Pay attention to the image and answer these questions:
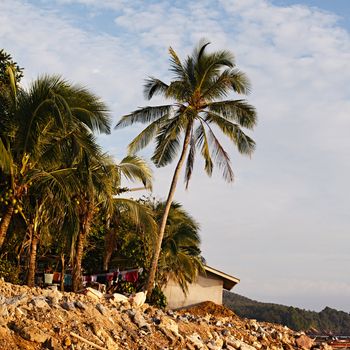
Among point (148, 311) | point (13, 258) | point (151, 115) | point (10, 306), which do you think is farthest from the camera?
point (13, 258)

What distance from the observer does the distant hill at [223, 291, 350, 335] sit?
5409cm

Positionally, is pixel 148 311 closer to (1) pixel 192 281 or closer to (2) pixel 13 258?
(2) pixel 13 258

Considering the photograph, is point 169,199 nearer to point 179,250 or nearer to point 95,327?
point 179,250

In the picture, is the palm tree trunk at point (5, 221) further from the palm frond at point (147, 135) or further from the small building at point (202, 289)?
the small building at point (202, 289)

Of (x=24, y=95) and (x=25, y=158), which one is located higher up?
(x=24, y=95)

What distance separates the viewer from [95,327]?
10758 millimetres

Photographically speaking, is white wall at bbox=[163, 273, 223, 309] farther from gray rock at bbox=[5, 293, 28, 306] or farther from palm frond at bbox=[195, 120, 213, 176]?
gray rock at bbox=[5, 293, 28, 306]

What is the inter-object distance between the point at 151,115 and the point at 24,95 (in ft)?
22.5

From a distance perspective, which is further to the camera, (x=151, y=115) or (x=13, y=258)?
(x=13, y=258)

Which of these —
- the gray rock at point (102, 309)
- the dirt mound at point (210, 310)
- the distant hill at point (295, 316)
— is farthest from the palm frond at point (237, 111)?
the distant hill at point (295, 316)

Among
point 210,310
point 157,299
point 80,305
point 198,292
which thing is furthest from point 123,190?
point 80,305

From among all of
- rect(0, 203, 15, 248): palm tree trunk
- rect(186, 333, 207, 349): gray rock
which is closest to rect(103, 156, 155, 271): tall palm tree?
rect(0, 203, 15, 248): palm tree trunk

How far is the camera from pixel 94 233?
28.5 metres

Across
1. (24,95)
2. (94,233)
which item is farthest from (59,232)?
(94,233)
